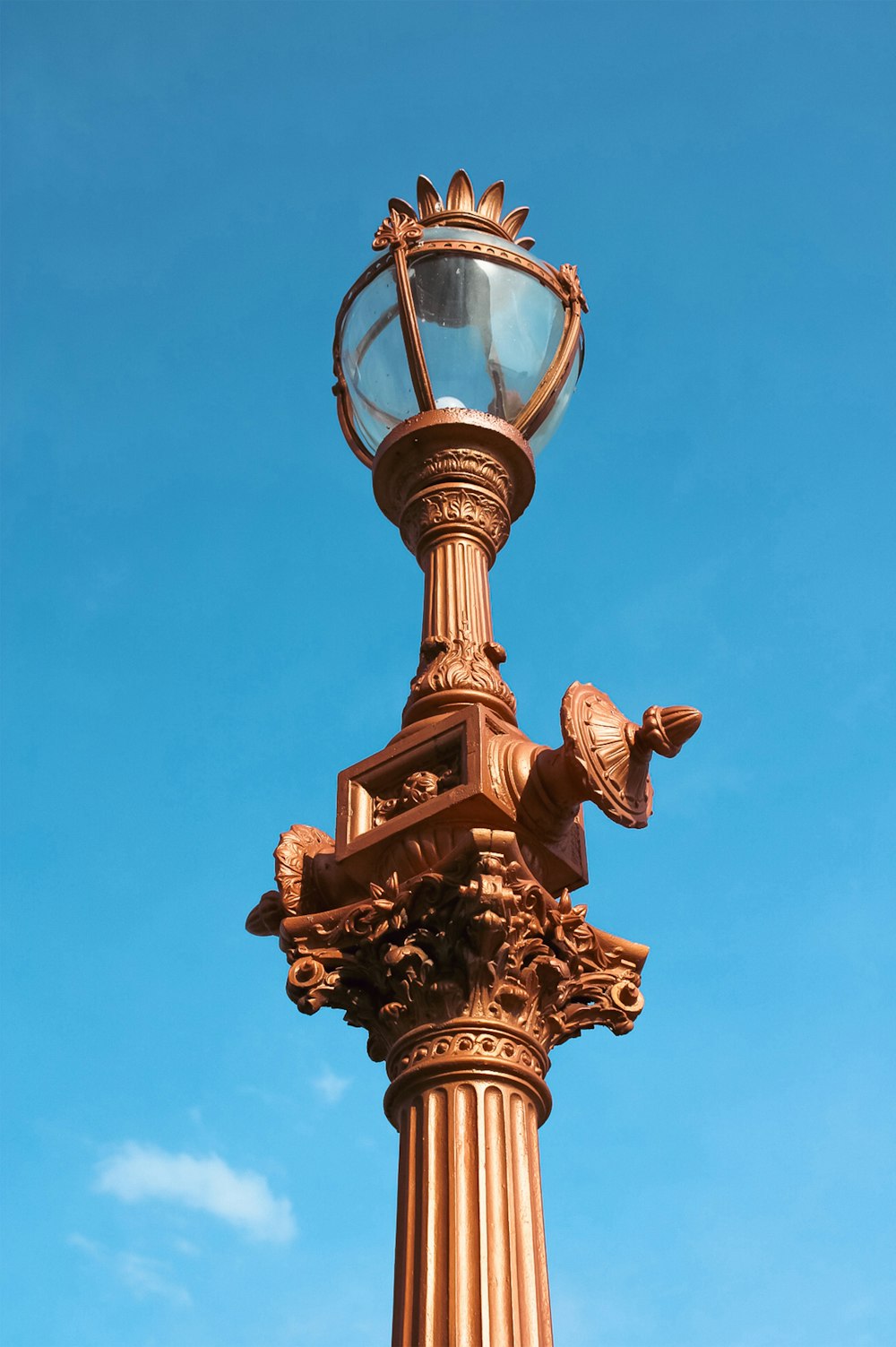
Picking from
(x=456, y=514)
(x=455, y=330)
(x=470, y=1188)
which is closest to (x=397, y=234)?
(x=455, y=330)

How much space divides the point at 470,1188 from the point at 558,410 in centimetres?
581

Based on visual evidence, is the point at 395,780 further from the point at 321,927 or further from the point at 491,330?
the point at 491,330

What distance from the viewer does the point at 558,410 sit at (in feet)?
36.7

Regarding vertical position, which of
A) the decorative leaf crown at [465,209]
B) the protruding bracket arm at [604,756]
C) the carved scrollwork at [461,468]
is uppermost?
the decorative leaf crown at [465,209]

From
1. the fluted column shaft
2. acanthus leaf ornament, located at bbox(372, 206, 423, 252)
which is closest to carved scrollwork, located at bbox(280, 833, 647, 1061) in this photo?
the fluted column shaft

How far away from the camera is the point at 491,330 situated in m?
10.7

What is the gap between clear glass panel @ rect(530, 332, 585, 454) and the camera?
11039 millimetres

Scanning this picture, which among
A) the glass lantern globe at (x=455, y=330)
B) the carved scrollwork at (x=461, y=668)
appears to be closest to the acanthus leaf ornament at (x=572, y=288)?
the glass lantern globe at (x=455, y=330)

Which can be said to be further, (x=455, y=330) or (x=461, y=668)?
(x=455, y=330)

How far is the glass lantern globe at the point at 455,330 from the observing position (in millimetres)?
10539

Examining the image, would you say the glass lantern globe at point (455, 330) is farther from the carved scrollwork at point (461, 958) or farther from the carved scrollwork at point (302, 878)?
the carved scrollwork at point (461, 958)

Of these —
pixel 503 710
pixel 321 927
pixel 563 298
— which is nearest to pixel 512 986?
pixel 321 927

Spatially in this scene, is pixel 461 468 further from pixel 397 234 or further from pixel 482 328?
pixel 397 234

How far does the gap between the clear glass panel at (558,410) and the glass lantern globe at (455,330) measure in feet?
0.04
